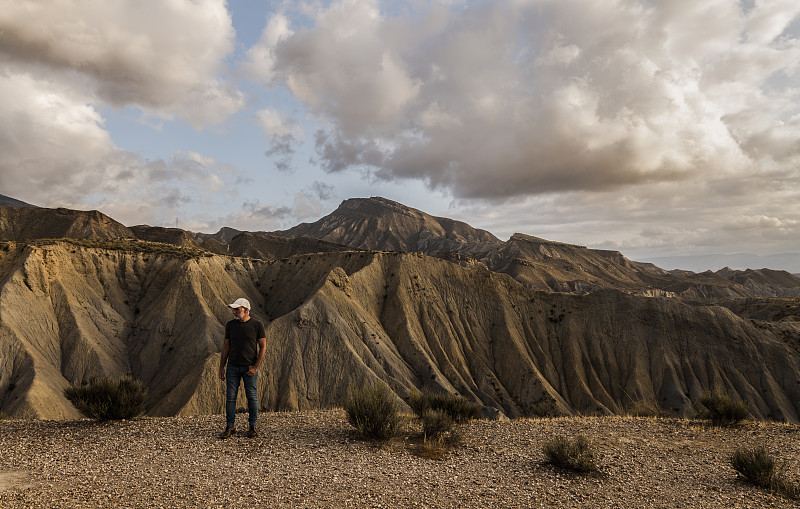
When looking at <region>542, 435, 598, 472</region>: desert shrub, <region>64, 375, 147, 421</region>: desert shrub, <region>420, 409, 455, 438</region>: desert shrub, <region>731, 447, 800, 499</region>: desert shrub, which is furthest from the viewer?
<region>64, 375, 147, 421</region>: desert shrub

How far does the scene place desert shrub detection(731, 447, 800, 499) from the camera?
827cm

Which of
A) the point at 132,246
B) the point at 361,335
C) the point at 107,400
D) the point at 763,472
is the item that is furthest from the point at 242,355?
the point at 132,246

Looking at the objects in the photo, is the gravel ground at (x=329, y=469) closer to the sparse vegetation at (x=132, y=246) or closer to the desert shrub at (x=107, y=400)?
the desert shrub at (x=107, y=400)

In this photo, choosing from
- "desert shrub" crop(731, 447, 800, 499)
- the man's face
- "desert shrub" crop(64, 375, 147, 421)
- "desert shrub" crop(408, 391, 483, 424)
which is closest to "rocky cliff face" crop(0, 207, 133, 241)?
"desert shrub" crop(64, 375, 147, 421)

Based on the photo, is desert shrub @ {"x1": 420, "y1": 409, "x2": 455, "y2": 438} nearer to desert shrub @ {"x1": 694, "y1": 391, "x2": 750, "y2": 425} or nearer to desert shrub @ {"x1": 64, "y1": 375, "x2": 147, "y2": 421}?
desert shrub @ {"x1": 64, "y1": 375, "x2": 147, "y2": 421}

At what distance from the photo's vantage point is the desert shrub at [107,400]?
10.2 metres

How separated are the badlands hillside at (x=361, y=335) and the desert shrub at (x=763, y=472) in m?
32.4

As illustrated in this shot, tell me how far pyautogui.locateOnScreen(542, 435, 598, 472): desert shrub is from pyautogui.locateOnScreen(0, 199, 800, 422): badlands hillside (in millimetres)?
32723

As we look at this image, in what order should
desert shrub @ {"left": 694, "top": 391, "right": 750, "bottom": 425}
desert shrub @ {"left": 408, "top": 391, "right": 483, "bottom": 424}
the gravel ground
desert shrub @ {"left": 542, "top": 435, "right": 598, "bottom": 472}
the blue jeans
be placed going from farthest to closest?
desert shrub @ {"left": 694, "top": 391, "right": 750, "bottom": 425}, desert shrub @ {"left": 408, "top": 391, "right": 483, "bottom": 424}, the blue jeans, desert shrub @ {"left": 542, "top": 435, "right": 598, "bottom": 472}, the gravel ground

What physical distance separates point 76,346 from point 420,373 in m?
36.5

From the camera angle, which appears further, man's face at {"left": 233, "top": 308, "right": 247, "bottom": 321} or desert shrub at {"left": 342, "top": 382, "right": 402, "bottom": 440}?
desert shrub at {"left": 342, "top": 382, "right": 402, "bottom": 440}

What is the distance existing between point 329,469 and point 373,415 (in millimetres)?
2125

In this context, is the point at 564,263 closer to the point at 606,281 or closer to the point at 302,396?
the point at 606,281

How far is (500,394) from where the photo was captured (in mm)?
54812
